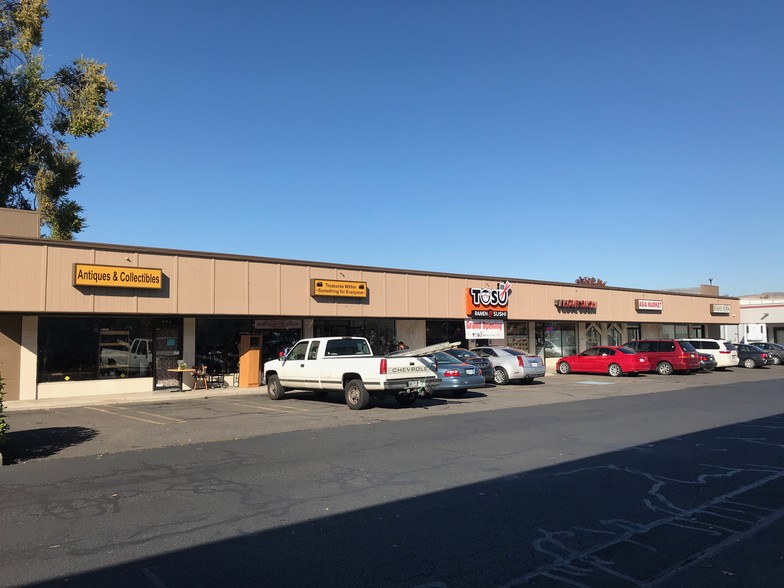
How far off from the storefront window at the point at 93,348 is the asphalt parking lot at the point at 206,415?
1550 millimetres

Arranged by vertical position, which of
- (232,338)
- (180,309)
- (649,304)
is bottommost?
(232,338)

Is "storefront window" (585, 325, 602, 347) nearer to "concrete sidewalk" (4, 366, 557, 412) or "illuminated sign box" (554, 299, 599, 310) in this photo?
"illuminated sign box" (554, 299, 599, 310)

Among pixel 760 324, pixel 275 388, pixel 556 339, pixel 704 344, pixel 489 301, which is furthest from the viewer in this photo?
pixel 760 324

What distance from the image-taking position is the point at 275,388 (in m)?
18.5

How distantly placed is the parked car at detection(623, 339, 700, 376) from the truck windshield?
1842cm

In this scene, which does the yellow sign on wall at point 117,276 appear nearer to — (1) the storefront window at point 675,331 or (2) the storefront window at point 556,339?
(2) the storefront window at point 556,339

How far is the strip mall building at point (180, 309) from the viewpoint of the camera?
18.0 meters

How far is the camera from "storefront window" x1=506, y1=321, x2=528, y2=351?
32938 millimetres

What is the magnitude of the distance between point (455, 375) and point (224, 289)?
28.5 ft

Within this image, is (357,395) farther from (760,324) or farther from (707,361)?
(760,324)

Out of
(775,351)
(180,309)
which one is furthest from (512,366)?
(775,351)

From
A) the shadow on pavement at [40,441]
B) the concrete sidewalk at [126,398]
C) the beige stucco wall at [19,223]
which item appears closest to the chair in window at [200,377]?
the concrete sidewalk at [126,398]

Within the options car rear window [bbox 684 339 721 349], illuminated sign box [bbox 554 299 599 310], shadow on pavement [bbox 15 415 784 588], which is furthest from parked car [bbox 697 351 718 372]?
shadow on pavement [bbox 15 415 784 588]

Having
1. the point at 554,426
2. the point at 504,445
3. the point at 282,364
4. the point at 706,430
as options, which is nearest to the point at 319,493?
the point at 504,445
